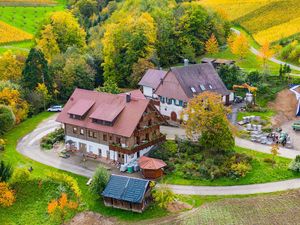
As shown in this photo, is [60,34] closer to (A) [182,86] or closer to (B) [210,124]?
(A) [182,86]

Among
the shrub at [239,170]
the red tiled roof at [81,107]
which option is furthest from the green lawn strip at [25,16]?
the shrub at [239,170]

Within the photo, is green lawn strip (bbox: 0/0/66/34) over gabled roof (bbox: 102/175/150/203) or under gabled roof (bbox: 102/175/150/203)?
over

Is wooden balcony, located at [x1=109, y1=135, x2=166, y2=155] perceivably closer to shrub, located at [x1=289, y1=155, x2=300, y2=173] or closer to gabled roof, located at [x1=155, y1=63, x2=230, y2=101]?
gabled roof, located at [x1=155, y1=63, x2=230, y2=101]

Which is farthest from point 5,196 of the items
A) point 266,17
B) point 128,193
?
point 266,17

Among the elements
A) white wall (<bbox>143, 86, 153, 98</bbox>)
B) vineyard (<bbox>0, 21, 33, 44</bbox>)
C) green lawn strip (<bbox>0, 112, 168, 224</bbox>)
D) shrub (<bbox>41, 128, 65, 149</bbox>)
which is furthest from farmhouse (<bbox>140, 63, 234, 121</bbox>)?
vineyard (<bbox>0, 21, 33, 44</bbox>)

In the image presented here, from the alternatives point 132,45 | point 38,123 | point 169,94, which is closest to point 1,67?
point 38,123

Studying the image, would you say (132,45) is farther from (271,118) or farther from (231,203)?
(231,203)
